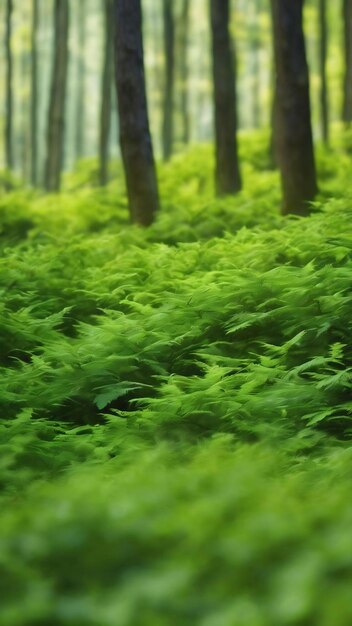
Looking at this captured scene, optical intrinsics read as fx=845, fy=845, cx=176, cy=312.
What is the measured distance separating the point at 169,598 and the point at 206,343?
16.1 ft

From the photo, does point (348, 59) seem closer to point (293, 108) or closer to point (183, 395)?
point (293, 108)

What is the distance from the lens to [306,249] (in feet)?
30.1

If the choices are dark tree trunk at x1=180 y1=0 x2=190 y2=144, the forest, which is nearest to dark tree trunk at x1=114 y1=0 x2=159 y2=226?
the forest

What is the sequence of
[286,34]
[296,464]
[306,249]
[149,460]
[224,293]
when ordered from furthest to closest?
[286,34] < [306,249] < [224,293] < [296,464] < [149,460]

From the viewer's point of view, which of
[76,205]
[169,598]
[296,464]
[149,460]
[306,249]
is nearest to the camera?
[169,598]

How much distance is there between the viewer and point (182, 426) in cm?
615

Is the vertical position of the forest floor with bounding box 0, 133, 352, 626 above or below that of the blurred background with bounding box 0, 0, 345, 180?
below

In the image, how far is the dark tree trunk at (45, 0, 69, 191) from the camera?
81.3 feet

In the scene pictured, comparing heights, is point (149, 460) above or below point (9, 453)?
above

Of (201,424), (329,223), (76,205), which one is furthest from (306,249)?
(76,205)

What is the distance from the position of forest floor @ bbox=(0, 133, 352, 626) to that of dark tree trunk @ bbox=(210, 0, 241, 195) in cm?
313

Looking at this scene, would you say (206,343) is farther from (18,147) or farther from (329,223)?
(18,147)

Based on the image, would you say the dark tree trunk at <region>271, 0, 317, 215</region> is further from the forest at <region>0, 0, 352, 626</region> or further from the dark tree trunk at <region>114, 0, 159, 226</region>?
the dark tree trunk at <region>114, 0, 159, 226</region>

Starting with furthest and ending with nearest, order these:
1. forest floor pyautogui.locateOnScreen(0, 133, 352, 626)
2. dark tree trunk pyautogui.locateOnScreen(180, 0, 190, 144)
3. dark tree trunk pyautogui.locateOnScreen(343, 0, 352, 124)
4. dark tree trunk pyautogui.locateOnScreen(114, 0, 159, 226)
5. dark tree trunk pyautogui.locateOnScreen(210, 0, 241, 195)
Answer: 1. dark tree trunk pyautogui.locateOnScreen(180, 0, 190, 144)
2. dark tree trunk pyautogui.locateOnScreen(343, 0, 352, 124)
3. dark tree trunk pyautogui.locateOnScreen(210, 0, 241, 195)
4. dark tree trunk pyautogui.locateOnScreen(114, 0, 159, 226)
5. forest floor pyautogui.locateOnScreen(0, 133, 352, 626)
